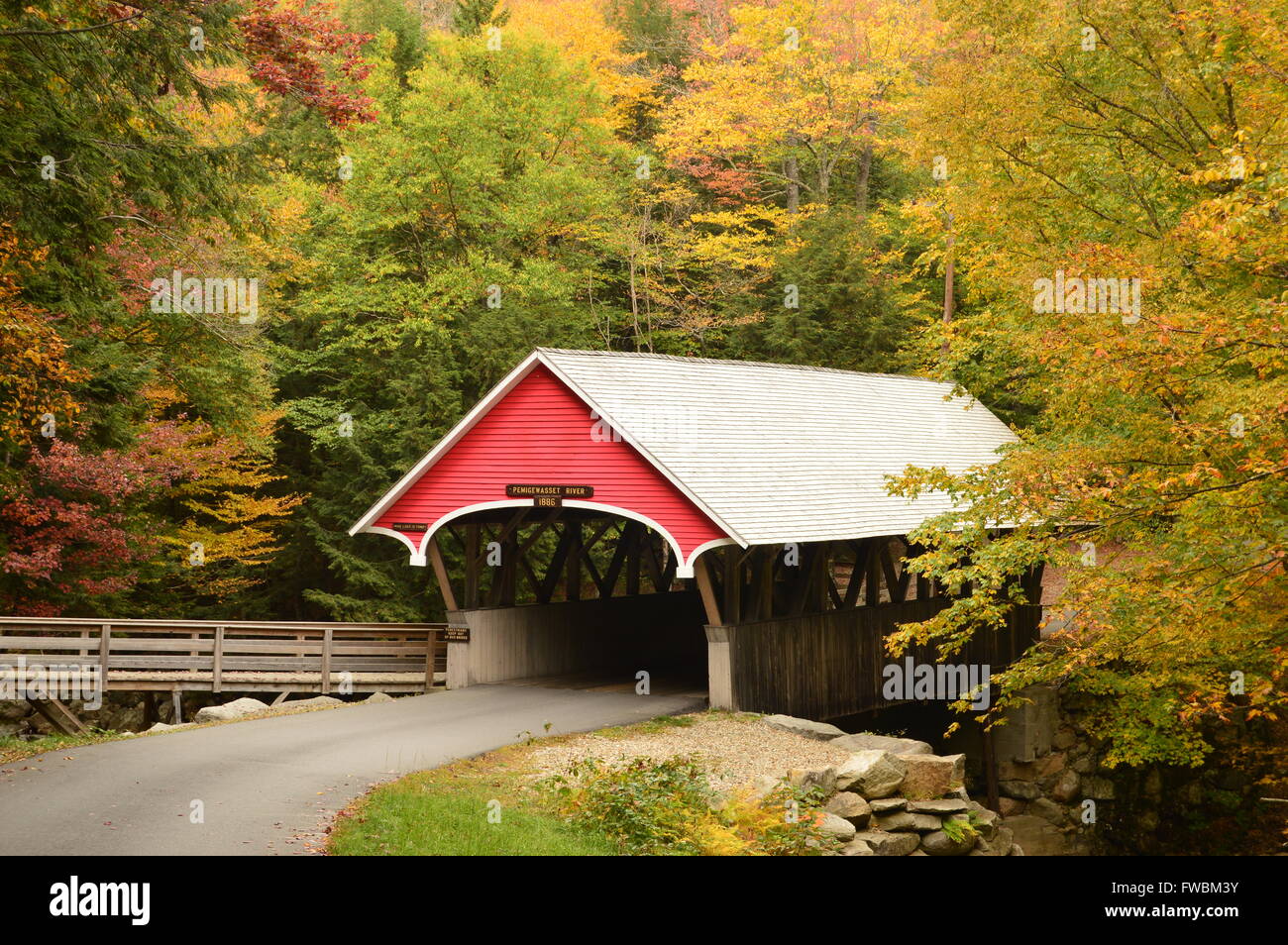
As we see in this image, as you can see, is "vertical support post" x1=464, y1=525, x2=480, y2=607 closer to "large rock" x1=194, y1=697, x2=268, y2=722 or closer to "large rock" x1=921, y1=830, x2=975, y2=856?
"large rock" x1=194, y1=697, x2=268, y2=722

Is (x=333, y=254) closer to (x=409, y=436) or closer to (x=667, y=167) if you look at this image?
(x=409, y=436)

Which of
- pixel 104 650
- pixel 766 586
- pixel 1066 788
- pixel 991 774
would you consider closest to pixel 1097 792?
pixel 1066 788

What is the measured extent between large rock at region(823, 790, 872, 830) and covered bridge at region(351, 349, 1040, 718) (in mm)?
4958

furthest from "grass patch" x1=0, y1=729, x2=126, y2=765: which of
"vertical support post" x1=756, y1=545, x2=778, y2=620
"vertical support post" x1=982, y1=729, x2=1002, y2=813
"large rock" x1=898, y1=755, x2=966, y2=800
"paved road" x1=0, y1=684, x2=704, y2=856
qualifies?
"vertical support post" x1=982, y1=729, x2=1002, y2=813

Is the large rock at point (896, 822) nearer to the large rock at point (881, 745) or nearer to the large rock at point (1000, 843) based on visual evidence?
the large rock at point (1000, 843)

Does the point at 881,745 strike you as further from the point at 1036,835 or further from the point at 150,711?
the point at 150,711

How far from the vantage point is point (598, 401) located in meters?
18.1

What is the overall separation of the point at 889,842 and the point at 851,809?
48cm

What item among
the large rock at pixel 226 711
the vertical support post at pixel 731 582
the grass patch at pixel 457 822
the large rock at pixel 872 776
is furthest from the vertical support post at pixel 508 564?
the large rock at pixel 872 776

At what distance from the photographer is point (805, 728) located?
16.0 m

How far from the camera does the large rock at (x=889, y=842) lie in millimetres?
11609

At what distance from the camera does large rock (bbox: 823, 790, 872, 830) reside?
1203 cm

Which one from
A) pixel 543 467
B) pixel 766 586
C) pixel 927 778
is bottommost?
pixel 927 778

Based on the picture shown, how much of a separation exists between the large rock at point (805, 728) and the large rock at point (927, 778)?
8.91ft
